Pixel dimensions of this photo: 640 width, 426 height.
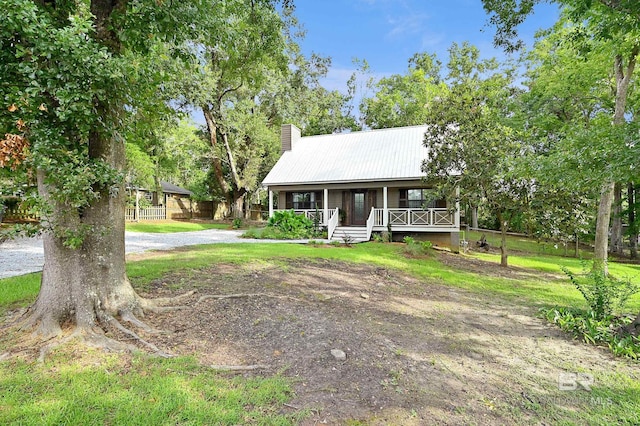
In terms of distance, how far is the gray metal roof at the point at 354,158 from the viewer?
55.9ft

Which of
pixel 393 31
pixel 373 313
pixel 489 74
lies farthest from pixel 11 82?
pixel 489 74

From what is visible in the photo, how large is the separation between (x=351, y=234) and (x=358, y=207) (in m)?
2.59

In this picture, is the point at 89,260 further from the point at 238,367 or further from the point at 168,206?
the point at 168,206

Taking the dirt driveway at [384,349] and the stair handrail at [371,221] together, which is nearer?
the dirt driveway at [384,349]

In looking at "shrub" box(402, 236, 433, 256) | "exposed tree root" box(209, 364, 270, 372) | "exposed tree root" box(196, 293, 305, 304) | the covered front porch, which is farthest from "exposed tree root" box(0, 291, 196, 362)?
→ the covered front porch

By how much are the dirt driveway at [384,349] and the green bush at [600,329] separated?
229mm

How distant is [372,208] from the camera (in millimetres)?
17203

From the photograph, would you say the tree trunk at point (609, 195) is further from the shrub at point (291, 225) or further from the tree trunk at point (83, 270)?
the tree trunk at point (83, 270)

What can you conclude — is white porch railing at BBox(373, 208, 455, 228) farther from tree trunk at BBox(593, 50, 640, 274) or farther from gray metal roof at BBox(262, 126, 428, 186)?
tree trunk at BBox(593, 50, 640, 274)

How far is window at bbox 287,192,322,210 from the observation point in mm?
19562

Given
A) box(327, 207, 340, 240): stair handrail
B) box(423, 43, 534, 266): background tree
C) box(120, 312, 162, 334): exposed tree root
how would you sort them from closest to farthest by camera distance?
box(120, 312, 162, 334): exposed tree root, box(423, 43, 534, 266): background tree, box(327, 207, 340, 240): stair handrail

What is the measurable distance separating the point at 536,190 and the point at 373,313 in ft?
30.4

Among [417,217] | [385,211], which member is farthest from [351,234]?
[417,217]

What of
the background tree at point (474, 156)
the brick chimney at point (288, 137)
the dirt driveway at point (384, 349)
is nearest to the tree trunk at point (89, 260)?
the dirt driveway at point (384, 349)
